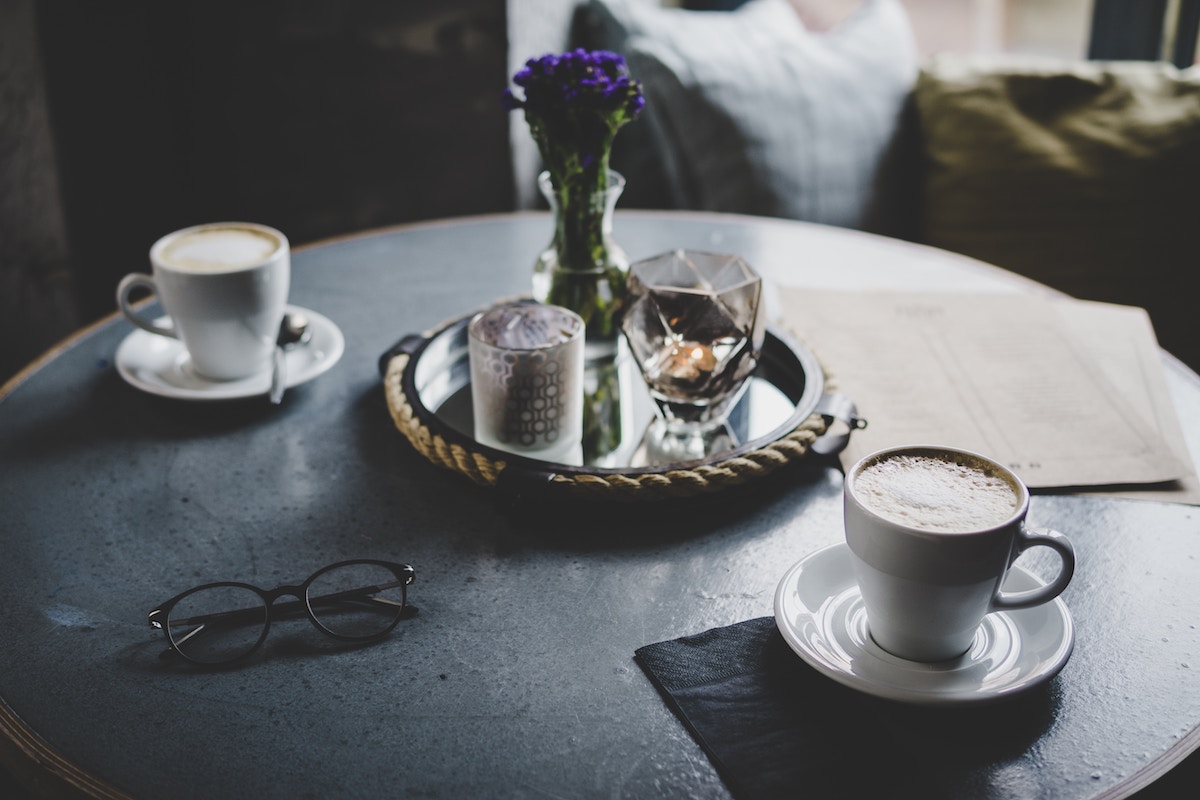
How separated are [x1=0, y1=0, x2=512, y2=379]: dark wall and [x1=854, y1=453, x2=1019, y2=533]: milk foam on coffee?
1670 mm

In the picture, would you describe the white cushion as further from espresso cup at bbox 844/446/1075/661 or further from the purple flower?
espresso cup at bbox 844/446/1075/661

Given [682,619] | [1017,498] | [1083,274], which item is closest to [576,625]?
[682,619]

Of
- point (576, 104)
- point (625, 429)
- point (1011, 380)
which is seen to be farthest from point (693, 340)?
point (1011, 380)

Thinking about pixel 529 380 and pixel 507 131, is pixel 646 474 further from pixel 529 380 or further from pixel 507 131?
pixel 507 131

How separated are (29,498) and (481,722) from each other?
0.52 meters

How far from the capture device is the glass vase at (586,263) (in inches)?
42.0

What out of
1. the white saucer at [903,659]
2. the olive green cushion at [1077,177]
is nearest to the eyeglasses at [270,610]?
the white saucer at [903,659]

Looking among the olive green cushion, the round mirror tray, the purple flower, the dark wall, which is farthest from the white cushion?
the purple flower

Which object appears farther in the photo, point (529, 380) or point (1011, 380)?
point (1011, 380)

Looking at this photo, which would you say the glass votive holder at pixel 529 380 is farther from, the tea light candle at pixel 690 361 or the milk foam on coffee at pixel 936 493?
the milk foam on coffee at pixel 936 493

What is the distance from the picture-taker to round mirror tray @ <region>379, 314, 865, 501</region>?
0.86 meters

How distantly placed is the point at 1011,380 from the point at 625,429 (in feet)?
1.42

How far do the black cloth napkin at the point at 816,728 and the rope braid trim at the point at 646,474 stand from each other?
0.17 m

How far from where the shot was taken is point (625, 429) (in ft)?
3.45
